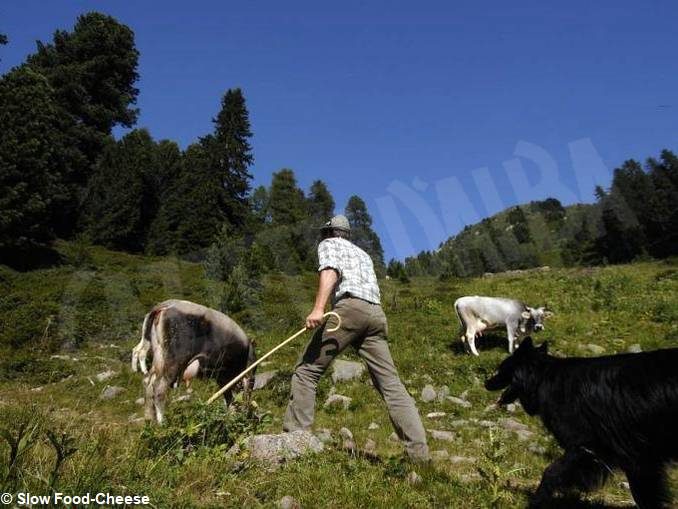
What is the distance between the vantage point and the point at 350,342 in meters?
6.11

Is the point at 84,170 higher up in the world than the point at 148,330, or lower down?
higher up

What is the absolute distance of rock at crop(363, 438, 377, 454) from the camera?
6685 mm

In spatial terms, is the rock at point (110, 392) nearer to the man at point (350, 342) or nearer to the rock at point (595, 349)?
the man at point (350, 342)

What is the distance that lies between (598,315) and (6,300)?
20.1m

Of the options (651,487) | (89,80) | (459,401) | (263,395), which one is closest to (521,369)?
(651,487)

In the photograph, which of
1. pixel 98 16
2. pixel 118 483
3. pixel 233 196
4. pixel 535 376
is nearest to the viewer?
pixel 118 483

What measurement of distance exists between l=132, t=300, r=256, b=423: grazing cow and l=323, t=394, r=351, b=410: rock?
1623 millimetres

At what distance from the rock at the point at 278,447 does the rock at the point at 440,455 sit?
1611 mm

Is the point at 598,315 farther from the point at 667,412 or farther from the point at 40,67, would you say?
the point at 40,67

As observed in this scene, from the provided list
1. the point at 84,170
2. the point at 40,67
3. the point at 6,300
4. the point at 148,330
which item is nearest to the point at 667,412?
the point at 148,330

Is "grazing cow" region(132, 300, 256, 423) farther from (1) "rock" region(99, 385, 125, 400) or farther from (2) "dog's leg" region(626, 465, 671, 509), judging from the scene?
(2) "dog's leg" region(626, 465, 671, 509)

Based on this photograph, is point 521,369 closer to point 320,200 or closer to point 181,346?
point 181,346

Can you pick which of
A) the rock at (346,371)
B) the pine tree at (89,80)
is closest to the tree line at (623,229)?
the pine tree at (89,80)

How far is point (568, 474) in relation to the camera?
168 inches
